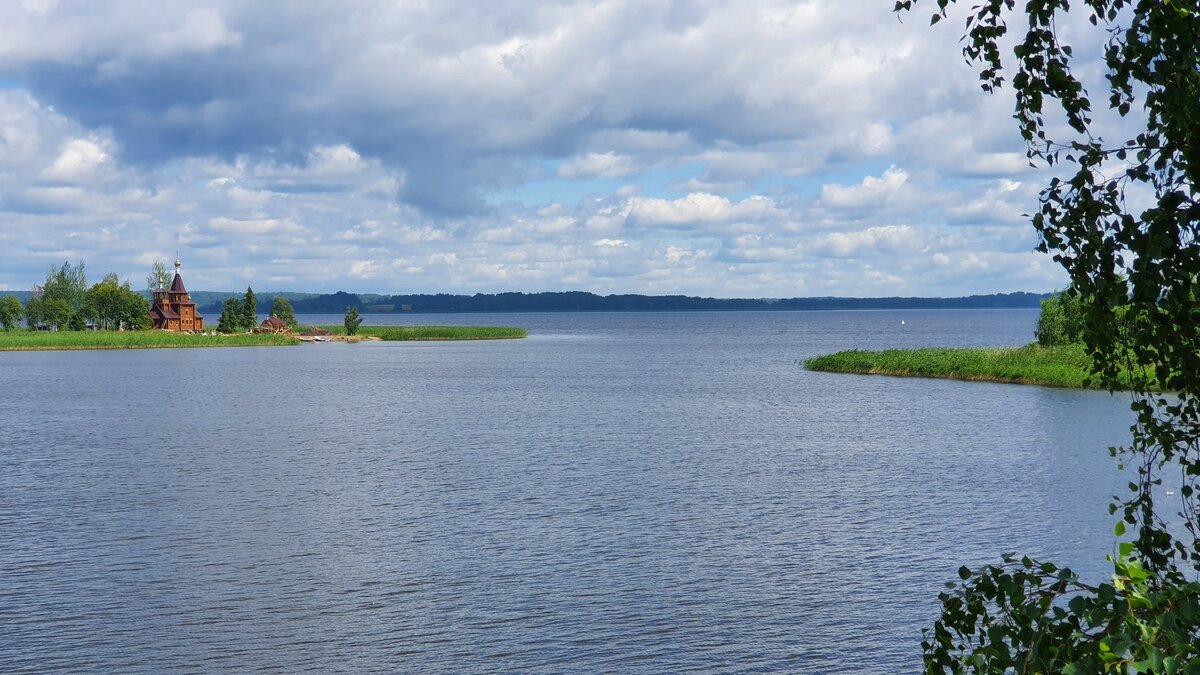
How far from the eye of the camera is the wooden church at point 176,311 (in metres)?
168

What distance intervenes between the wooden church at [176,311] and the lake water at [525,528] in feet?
378

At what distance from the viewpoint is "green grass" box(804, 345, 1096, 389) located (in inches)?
2633

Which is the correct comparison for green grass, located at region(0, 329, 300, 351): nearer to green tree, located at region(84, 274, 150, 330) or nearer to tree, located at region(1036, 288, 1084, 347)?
green tree, located at region(84, 274, 150, 330)

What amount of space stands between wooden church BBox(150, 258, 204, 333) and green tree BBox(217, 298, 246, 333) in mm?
4286

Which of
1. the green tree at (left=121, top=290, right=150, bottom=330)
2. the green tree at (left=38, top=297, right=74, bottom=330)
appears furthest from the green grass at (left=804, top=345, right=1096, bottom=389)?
the green tree at (left=38, top=297, right=74, bottom=330)

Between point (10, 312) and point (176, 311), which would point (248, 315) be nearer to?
point (176, 311)

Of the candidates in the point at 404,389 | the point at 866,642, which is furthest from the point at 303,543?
the point at 404,389

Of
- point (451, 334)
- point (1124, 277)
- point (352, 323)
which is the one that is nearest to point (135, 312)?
point (352, 323)

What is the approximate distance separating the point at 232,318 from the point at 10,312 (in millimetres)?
38842

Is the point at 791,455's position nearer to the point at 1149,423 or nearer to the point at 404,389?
the point at 1149,423

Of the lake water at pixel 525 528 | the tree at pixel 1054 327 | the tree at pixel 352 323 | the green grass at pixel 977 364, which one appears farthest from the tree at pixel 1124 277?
the tree at pixel 352 323

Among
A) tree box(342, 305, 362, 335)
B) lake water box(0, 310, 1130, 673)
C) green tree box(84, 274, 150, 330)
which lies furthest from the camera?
tree box(342, 305, 362, 335)

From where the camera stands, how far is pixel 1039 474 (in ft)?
113

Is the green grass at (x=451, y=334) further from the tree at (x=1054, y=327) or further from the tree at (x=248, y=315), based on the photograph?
the tree at (x=1054, y=327)
